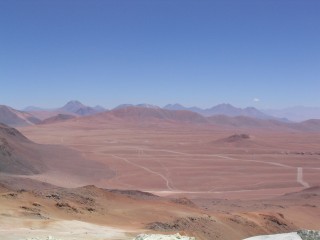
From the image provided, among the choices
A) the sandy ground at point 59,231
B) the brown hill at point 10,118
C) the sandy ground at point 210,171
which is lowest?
the sandy ground at point 210,171

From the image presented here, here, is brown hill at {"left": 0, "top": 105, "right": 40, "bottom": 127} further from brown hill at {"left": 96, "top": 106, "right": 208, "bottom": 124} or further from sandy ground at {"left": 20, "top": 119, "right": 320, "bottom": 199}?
sandy ground at {"left": 20, "top": 119, "right": 320, "bottom": 199}

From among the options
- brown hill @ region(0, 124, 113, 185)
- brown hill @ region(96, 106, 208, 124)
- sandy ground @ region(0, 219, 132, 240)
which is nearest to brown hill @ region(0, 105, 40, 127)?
brown hill @ region(96, 106, 208, 124)

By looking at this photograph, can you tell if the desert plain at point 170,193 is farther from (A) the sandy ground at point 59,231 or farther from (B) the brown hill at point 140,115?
(B) the brown hill at point 140,115

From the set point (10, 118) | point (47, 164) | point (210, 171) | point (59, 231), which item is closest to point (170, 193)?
point (47, 164)

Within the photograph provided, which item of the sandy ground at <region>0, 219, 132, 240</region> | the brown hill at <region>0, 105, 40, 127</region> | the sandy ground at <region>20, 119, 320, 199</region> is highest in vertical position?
the brown hill at <region>0, 105, 40, 127</region>

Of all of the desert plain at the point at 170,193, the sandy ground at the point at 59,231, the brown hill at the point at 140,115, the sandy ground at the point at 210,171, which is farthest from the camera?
the brown hill at the point at 140,115

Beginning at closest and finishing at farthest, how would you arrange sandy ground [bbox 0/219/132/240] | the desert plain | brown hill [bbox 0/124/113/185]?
sandy ground [bbox 0/219/132/240], the desert plain, brown hill [bbox 0/124/113/185]

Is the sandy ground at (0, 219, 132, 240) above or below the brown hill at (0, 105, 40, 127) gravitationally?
below

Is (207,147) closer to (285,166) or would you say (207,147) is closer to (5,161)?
(285,166)

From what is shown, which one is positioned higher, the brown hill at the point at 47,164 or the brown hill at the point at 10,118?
the brown hill at the point at 10,118

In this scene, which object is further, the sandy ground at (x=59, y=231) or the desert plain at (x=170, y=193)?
the desert plain at (x=170, y=193)

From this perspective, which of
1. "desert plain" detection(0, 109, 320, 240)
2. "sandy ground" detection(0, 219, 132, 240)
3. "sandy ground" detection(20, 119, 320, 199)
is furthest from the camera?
"sandy ground" detection(20, 119, 320, 199)

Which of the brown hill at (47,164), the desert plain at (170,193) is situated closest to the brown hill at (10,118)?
the desert plain at (170,193)
